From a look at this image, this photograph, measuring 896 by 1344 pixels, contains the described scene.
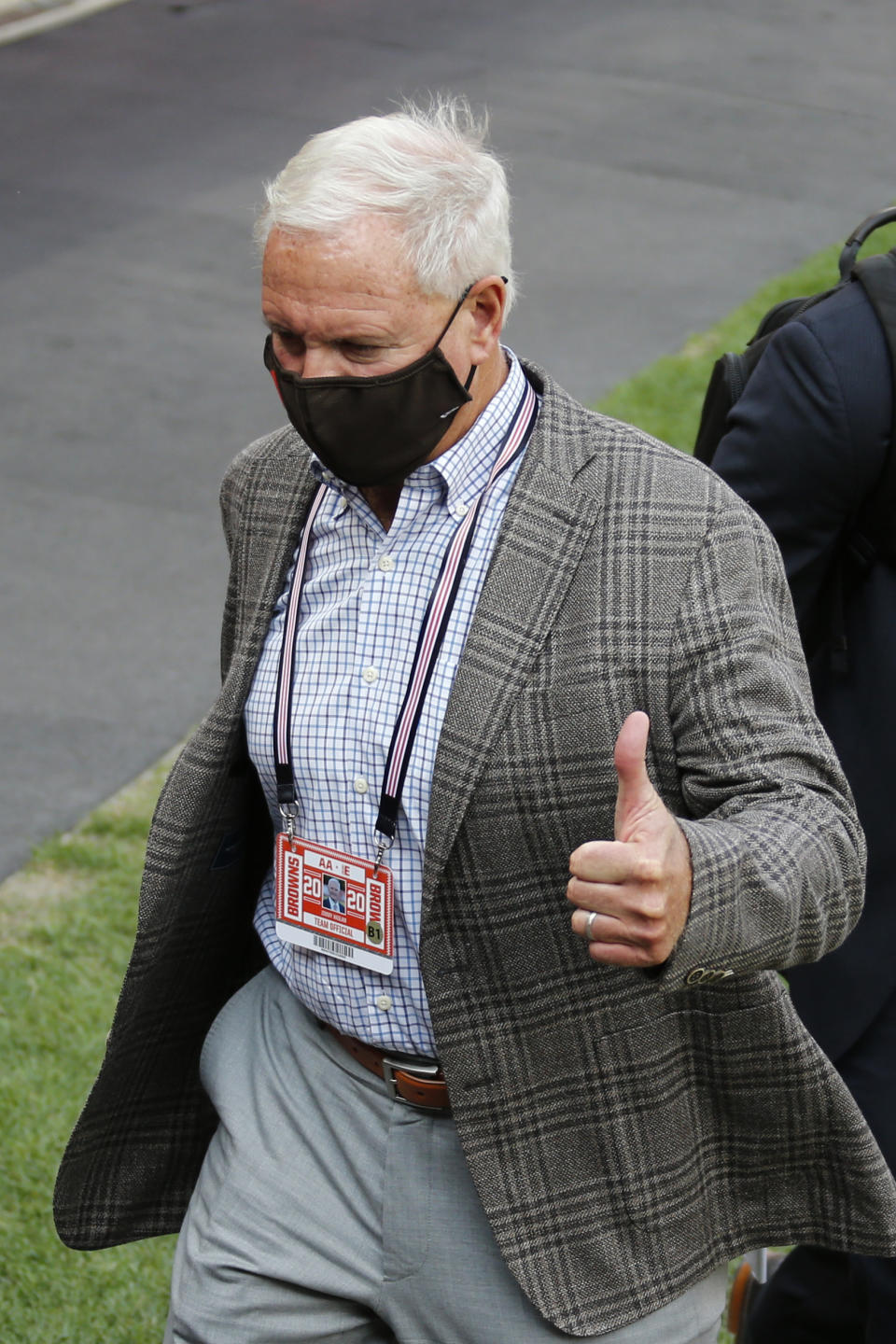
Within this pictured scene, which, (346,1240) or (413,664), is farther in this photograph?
(346,1240)

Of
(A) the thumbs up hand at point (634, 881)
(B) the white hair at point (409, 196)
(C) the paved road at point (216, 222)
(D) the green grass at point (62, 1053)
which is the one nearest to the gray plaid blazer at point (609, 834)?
(A) the thumbs up hand at point (634, 881)

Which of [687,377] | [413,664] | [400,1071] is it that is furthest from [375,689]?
[687,377]

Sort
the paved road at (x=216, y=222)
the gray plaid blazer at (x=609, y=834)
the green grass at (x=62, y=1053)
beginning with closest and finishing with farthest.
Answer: the gray plaid blazer at (x=609, y=834)
the green grass at (x=62, y=1053)
the paved road at (x=216, y=222)

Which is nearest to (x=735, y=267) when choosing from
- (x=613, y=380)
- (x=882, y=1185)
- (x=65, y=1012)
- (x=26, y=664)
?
(x=613, y=380)

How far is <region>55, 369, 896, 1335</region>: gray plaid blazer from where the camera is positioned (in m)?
2.23

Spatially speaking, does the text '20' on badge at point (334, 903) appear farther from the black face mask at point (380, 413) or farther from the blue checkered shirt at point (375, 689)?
the black face mask at point (380, 413)

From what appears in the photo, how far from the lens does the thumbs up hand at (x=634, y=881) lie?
1.93 metres

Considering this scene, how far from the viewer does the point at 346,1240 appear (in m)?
2.55

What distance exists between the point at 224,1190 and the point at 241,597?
86cm

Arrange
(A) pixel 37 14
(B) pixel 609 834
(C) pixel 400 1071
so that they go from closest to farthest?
(B) pixel 609 834
(C) pixel 400 1071
(A) pixel 37 14

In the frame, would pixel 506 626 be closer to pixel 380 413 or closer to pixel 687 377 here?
pixel 380 413

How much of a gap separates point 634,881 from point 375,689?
24.1 inches

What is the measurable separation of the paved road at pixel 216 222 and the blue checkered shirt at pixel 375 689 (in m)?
3.15

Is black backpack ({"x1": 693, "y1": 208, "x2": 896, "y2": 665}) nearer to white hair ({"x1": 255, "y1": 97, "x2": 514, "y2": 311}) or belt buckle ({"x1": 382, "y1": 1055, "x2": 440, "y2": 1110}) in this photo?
white hair ({"x1": 255, "y1": 97, "x2": 514, "y2": 311})
